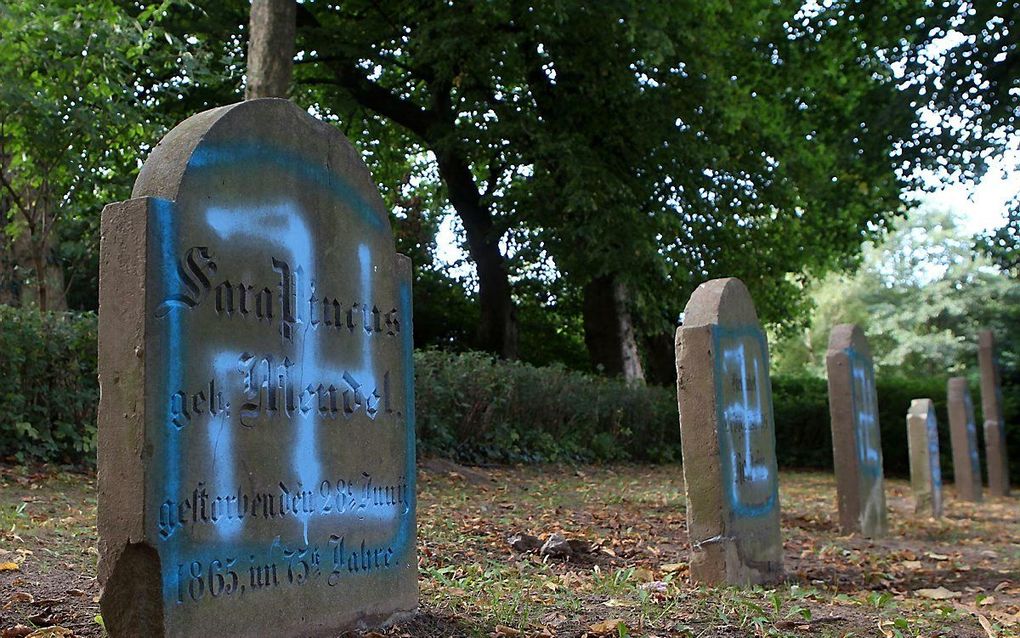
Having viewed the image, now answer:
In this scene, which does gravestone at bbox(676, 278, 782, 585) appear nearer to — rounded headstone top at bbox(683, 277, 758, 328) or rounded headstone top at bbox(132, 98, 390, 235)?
rounded headstone top at bbox(683, 277, 758, 328)

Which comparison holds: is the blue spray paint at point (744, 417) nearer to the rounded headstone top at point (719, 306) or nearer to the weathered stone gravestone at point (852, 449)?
the rounded headstone top at point (719, 306)

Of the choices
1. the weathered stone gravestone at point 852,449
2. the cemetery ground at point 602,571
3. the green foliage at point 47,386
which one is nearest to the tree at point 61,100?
the green foliage at point 47,386

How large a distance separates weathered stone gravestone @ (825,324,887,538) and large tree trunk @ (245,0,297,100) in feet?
20.7

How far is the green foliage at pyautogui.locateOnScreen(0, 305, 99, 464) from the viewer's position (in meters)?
8.85

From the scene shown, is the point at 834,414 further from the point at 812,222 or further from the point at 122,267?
the point at 812,222

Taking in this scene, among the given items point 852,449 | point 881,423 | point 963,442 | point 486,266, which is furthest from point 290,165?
point 881,423

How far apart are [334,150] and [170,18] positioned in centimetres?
1419

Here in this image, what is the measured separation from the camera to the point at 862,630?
14.7 feet

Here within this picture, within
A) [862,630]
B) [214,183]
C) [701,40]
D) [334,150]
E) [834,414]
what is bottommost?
[862,630]

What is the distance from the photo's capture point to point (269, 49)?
35.9ft

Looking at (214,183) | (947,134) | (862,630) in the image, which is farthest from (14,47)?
(947,134)

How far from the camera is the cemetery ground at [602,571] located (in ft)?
14.3

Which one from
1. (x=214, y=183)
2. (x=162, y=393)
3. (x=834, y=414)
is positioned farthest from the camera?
(x=834, y=414)

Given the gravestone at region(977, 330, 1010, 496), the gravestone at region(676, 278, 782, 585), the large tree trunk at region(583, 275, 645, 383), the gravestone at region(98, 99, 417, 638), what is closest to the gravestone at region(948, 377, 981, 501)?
the gravestone at region(977, 330, 1010, 496)
